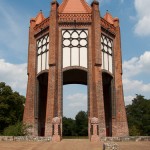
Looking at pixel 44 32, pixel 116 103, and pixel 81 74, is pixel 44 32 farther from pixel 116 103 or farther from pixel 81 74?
pixel 116 103

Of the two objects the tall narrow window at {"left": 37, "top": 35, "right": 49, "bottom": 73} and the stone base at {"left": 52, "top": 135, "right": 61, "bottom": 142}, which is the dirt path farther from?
the tall narrow window at {"left": 37, "top": 35, "right": 49, "bottom": 73}

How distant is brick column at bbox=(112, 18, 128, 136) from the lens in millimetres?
24281

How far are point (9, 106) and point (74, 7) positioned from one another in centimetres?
2008

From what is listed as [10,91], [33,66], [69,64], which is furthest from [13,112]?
[69,64]

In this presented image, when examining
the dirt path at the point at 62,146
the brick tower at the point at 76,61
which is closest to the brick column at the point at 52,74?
the brick tower at the point at 76,61

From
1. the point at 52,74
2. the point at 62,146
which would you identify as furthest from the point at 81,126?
the point at 62,146

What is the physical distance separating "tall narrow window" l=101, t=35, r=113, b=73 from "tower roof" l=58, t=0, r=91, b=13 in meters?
3.25

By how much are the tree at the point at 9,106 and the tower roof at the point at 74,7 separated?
18.5m

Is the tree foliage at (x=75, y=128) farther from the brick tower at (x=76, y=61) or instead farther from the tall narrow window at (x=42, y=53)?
the tall narrow window at (x=42, y=53)

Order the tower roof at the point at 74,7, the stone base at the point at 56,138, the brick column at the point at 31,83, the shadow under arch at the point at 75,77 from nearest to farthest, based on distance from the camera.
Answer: the stone base at the point at 56,138 < the brick column at the point at 31,83 < the tower roof at the point at 74,7 < the shadow under arch at the point at 75,77

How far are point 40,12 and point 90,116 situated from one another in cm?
1302

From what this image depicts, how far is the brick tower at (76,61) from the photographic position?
896 inches

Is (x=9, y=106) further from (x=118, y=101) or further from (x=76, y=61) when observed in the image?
(x=118, y=101)

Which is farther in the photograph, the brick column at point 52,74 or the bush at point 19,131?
the bush at point 19,131
